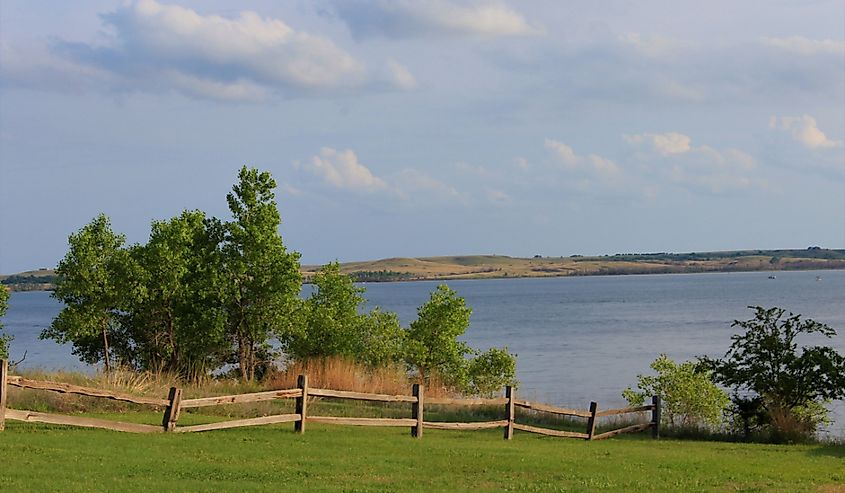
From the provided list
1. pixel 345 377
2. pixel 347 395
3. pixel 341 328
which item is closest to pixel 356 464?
pixel 347 395

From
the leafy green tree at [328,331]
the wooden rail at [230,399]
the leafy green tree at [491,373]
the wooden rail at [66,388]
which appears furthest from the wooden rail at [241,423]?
the leafy green tree at [491,373]

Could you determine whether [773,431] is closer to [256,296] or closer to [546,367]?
[256,296]

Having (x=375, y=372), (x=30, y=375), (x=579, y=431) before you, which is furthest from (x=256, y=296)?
(x=579, y=431)

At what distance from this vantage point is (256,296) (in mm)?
27812

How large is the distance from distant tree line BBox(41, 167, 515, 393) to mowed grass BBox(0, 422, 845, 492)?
8.73 metres

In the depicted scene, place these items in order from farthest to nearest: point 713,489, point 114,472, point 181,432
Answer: point 181,432 < point 713,489 < point 114,472

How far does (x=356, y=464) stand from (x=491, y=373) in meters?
16.7

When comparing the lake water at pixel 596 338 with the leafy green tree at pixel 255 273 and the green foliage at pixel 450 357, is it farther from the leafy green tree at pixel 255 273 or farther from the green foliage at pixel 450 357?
the leafy green tree at pixel 255 273

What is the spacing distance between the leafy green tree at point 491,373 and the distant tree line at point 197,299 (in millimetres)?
4339

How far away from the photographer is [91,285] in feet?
86.2

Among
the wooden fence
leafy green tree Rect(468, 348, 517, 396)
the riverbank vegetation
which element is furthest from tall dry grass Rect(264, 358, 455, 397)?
the riverbank vegetation

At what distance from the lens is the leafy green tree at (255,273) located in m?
27.6

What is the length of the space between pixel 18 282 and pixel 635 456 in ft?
643

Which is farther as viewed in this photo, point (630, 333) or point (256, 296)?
point (630, 333)
